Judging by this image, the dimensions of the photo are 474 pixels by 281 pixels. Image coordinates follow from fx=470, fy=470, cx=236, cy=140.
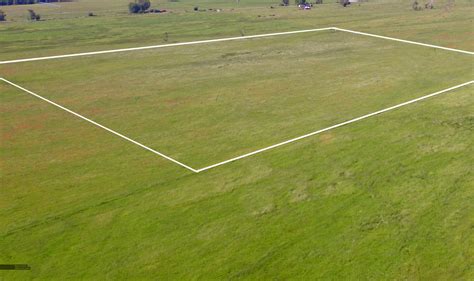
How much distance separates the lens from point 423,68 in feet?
153

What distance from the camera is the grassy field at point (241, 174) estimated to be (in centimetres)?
1725

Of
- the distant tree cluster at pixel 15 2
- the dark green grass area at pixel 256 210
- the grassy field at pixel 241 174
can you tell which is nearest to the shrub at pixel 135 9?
the distant tree cluster at pixel 15 2

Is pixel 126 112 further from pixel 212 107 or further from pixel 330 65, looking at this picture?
pixel 330 65

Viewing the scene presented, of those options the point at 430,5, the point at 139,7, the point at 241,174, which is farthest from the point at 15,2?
the point at 241,174

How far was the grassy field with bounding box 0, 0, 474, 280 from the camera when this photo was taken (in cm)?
1725

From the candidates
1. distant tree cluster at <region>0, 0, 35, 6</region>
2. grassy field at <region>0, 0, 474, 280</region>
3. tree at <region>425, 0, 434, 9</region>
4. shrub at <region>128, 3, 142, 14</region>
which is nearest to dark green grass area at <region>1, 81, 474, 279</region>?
grassy field at <region>0, 0, 474, 280</region>

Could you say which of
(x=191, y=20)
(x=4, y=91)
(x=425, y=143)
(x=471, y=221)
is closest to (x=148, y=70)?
(x=4, y=91)

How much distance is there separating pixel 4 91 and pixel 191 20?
5917cm

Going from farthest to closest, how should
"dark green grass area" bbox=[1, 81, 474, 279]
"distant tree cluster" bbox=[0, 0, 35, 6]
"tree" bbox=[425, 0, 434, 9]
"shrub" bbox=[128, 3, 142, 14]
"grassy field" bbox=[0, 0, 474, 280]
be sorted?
"distant tree cluster" bbox=[0, 0, 35, 6] < "shrub" bbox=[128, 3, 142, 14] < "tree" bbox=[425, 0, 434, 9] < "grassy field" bbox=[0, 0, 474, 280] < "dark green grass area" bbox=[1, 81, 474, 279]

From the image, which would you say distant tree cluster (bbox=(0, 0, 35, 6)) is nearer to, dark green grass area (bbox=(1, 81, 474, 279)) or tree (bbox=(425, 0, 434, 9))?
tree (bbox=(425, 0, 434, 9))

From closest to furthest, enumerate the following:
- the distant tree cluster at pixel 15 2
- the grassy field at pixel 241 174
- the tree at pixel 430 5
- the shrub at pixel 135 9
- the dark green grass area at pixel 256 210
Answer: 1. the dark green grass area at pixel 256 210
2. the grassy field at pixel 241 174
3. the tree at pixel 430 5
4. the shrub at pixel 135 9
5. the distant tree cluster at pixel 15 2

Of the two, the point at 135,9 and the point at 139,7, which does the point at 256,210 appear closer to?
the point at 139,7

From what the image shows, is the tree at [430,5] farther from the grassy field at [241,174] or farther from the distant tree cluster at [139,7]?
the distant tree cluster at [139,7]

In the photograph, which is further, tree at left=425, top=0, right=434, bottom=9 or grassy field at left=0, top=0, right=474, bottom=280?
tree at left=425, top=0, right=434, bottom=9
